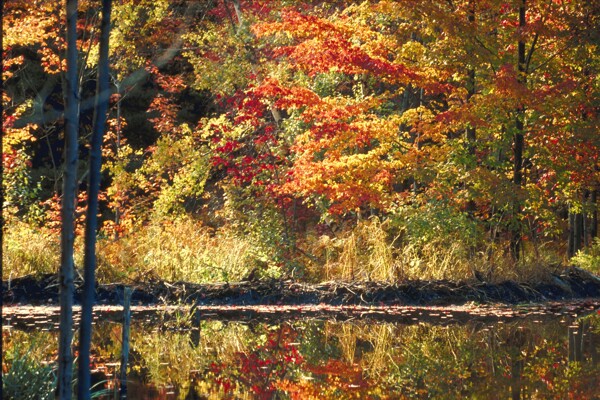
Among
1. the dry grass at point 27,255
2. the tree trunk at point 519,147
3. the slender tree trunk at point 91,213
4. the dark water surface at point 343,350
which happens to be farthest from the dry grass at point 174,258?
the slender tree trunk at point 91,213

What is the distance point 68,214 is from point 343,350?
5.66 meters

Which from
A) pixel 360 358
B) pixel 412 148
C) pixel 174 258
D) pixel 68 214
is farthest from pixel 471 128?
pixel 68 214

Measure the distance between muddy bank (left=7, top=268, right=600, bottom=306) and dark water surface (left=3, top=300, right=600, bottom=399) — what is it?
1.20 ft

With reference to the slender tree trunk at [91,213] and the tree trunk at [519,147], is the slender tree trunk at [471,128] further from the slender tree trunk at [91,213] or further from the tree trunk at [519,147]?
the slender tree trunk at [91,213]

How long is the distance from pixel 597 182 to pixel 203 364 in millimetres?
10576

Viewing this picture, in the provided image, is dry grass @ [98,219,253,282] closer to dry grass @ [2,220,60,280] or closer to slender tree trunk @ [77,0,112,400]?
dry grass @ [2,220,60,280]

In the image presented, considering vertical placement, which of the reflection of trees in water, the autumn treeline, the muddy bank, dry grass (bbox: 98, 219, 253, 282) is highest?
the autumn treeline

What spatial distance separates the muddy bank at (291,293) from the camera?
13.5m

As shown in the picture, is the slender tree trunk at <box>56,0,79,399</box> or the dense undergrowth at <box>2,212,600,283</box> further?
the dense undergrowth at <box>2,212,600,283</box>

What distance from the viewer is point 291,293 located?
1384 cm

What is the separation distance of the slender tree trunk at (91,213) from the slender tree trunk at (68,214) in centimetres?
25

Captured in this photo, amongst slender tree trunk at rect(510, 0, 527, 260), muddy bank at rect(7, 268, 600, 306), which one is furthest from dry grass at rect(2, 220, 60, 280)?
slender tree trunk at rect(510, 0, 527, 260)

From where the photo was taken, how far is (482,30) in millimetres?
14109

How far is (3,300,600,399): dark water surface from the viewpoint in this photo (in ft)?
26.3
